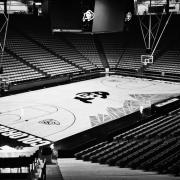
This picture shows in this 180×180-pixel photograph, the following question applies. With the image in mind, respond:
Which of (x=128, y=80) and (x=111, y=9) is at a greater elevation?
(x=111, y=9)

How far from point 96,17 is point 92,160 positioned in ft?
16.4

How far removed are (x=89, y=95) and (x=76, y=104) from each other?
2770 millimetres

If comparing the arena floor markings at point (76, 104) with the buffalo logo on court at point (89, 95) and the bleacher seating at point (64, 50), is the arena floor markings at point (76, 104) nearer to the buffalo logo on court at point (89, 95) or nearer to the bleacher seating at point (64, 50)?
the buffalo logo on court at point (89, 95)

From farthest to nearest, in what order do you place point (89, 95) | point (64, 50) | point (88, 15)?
point (64, 50)
point (89, 95)
point (88, 15)

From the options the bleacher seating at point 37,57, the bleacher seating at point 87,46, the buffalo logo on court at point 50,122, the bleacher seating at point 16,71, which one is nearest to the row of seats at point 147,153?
the buffalo logo on court at point 50,122

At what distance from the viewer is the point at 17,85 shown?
80.8 ft

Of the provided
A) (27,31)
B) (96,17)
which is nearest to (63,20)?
(96,17)

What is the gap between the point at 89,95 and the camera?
22875mm

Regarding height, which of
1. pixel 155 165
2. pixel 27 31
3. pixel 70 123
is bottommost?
pixel 70 123

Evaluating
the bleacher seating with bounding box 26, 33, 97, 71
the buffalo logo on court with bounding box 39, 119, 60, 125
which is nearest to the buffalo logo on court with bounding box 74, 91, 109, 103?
the buffalo logo on court with bounding box 39, 119, 60, 125

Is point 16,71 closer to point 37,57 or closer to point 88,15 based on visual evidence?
point 37,57

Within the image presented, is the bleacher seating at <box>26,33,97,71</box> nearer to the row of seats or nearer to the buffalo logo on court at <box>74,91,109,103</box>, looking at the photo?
the buffalo logo on court at <box>74,91,109,103</box>

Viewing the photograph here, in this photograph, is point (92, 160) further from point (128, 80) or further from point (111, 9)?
point (128, 80)

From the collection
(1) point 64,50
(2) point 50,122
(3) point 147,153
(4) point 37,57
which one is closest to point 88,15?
(3) point 147,153
